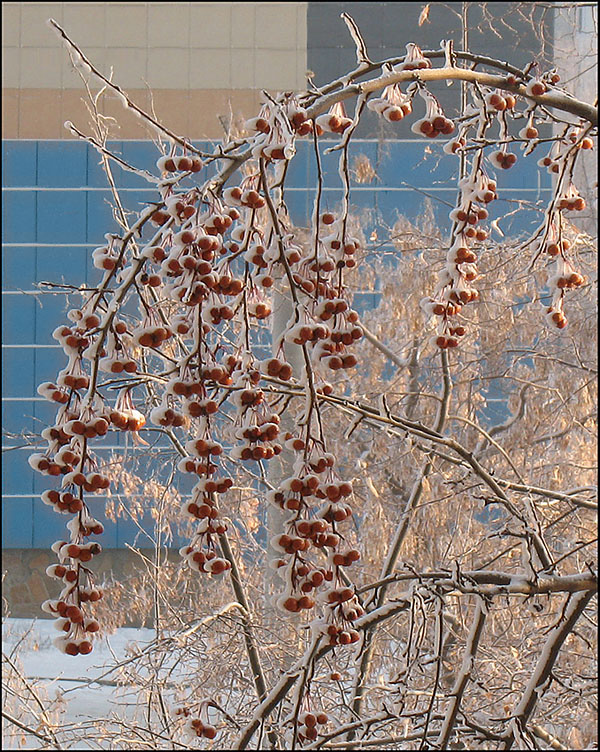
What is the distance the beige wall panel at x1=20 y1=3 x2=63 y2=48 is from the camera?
876 cm

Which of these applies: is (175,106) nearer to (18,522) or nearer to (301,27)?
(301,27)

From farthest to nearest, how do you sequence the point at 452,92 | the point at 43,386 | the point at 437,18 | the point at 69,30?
the point at 69,30 → the point at 437,18 → the point at 452,92 → the point at 43,386

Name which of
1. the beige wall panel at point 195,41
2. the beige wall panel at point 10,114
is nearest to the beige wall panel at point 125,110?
the beige wall panel at point 10,114

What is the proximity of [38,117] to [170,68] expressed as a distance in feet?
5.13

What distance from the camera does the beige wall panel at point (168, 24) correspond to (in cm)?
825

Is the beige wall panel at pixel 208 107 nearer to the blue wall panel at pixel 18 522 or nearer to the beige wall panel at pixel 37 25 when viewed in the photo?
the beige wall panel at pixel 37 25

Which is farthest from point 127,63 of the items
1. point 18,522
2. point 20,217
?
point 18,522

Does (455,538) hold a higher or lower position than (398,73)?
lower

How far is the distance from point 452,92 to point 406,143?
1.81 metres

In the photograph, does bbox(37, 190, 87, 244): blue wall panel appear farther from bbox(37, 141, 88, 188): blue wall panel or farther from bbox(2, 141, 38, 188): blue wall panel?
bbox(2, 141, 38, 188): blue wall panel

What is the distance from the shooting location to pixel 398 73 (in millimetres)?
828

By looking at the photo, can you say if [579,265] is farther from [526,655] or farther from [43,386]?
[43,386]

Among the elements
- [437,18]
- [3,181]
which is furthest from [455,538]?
[3,181]

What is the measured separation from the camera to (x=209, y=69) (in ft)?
27.1
